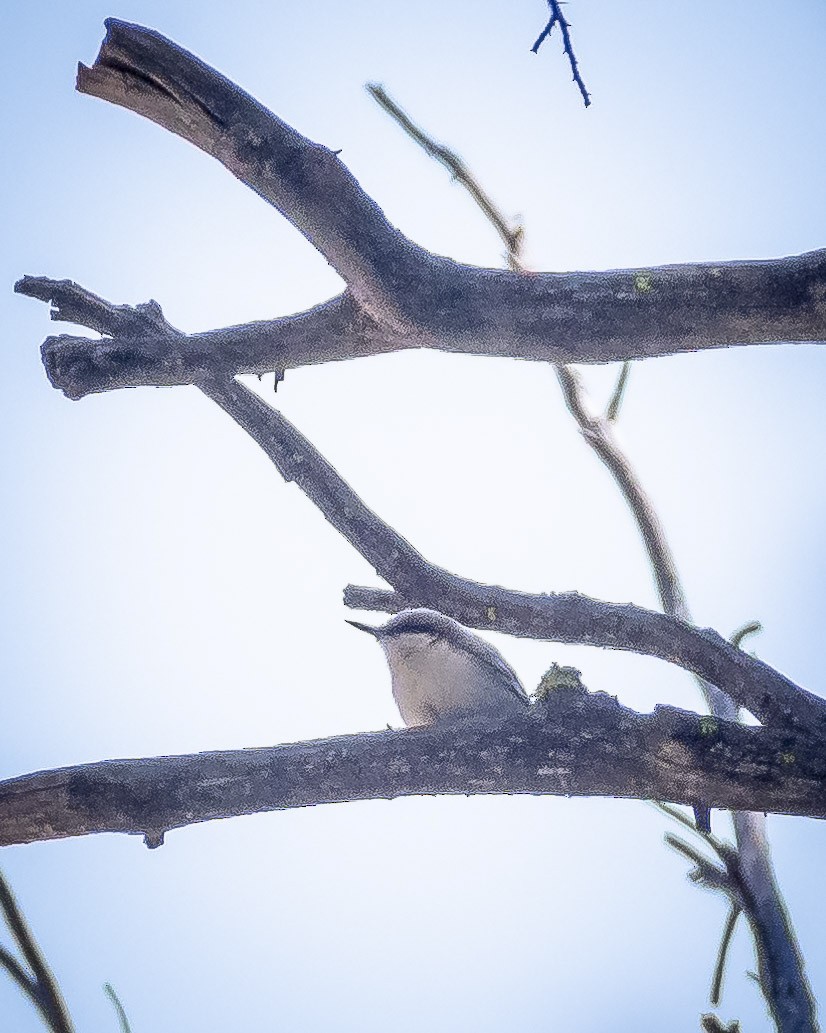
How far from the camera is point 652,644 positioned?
12.7 feet

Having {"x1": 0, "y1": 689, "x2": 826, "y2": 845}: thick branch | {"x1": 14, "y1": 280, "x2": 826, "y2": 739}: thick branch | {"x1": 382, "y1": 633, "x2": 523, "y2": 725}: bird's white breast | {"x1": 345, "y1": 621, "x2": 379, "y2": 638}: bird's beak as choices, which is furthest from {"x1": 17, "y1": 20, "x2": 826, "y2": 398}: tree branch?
{"x1": 345, "y1": 621, "x2": 379, "y2": 638}: bird's beak

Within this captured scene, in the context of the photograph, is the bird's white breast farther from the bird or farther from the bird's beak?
the bird's beak

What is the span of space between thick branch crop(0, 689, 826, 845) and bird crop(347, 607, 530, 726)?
1.45 m

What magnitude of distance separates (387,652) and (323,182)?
107 inches

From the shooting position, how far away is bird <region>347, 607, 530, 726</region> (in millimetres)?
4703

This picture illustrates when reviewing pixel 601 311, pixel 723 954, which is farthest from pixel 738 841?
pixel 601 311

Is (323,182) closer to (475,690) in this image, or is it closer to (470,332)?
(470,332)

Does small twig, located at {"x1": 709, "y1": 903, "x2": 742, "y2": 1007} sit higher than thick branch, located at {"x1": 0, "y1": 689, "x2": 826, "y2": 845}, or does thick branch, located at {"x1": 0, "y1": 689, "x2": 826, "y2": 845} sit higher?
thick branch, located at {"x1": 0, "y1": 689, "x2": 826, "y2": 845}

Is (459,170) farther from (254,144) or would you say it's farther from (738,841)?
(738,841)

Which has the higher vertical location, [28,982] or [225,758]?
[225,758]

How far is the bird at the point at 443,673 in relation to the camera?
470 cm

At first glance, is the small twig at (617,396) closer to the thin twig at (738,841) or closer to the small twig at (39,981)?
the thin twig at (738,841)

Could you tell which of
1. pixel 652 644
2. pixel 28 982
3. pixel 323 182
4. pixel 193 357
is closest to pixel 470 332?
pixel 323 182

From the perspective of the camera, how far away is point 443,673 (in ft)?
15.5
